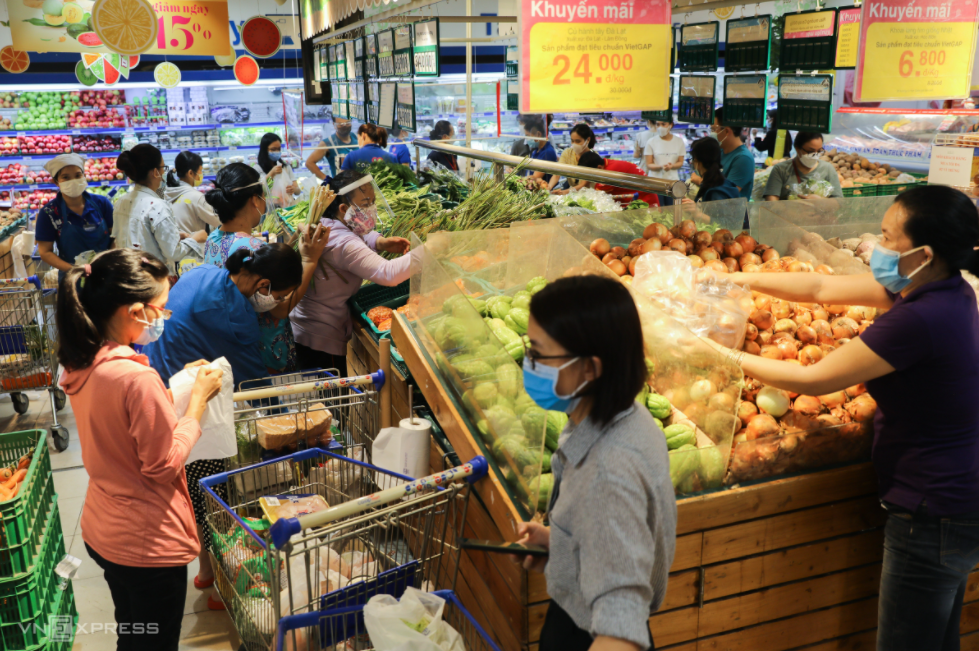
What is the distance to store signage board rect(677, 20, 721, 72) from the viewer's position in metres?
5.64

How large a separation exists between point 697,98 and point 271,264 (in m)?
4.14

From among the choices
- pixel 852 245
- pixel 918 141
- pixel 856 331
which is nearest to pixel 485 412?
pixel 856 331

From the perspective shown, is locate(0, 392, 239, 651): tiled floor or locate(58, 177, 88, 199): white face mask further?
locate(58, 177, 88, 199): white face mask

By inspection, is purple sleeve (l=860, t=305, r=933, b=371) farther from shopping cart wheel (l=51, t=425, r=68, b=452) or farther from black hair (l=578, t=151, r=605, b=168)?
black hair (l=578, t=151, r=605, b=168)

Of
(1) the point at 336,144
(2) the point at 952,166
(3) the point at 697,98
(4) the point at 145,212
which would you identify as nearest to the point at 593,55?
(3) the point at 697,98

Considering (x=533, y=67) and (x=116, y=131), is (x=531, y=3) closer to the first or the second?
(x=533, y=67)

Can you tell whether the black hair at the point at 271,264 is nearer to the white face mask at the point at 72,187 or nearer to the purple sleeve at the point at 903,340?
the purple sleeve at the point at 903,340

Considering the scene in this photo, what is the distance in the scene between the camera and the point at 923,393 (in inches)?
79.8

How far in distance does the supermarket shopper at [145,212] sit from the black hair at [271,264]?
262cm

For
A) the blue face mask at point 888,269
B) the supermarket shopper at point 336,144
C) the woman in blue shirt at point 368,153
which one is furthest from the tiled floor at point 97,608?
the supermarket shopper at point 336,144

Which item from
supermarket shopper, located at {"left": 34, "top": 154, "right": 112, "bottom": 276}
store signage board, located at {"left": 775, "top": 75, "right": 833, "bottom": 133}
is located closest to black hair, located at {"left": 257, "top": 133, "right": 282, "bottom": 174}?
supermarket shopper, located at {"left": 34, "top": 154, "right": 112, "bottom": 276}

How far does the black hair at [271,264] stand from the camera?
10.8 feet

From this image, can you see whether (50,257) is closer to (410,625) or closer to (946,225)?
(410,625)

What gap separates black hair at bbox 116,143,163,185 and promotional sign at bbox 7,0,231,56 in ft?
7.99
